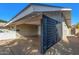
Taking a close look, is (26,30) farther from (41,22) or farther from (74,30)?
(74,30)

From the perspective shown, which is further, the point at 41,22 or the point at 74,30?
the point at 41,22

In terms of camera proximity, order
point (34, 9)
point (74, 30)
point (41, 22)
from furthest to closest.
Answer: point (41, 22) → point (74, 30) → point (34, 9)

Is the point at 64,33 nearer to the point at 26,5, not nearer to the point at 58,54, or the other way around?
the point at 58,54

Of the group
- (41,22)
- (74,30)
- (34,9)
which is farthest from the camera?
(41,22)

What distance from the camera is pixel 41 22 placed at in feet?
22.5

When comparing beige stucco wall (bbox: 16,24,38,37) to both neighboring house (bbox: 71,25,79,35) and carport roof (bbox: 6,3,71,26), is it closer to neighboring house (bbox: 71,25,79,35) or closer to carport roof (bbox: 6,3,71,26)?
carport roof (bbox: 6,3,71,26)

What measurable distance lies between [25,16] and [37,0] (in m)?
0.62

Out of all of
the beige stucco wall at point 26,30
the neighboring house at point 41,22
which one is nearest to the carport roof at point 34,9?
the neighboring house at point 41,22

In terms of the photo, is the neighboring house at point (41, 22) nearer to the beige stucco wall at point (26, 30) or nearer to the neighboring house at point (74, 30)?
the beige stucco wall at point (26, 30)

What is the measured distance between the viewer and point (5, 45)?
671 centimetres

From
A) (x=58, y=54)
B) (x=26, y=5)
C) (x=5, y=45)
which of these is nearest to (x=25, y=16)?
(x=26, y=5)

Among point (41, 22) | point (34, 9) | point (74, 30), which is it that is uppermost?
point (34, 9)

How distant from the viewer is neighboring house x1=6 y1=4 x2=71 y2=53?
649cm

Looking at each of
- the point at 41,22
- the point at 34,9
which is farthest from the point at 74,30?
the point at 34,9
